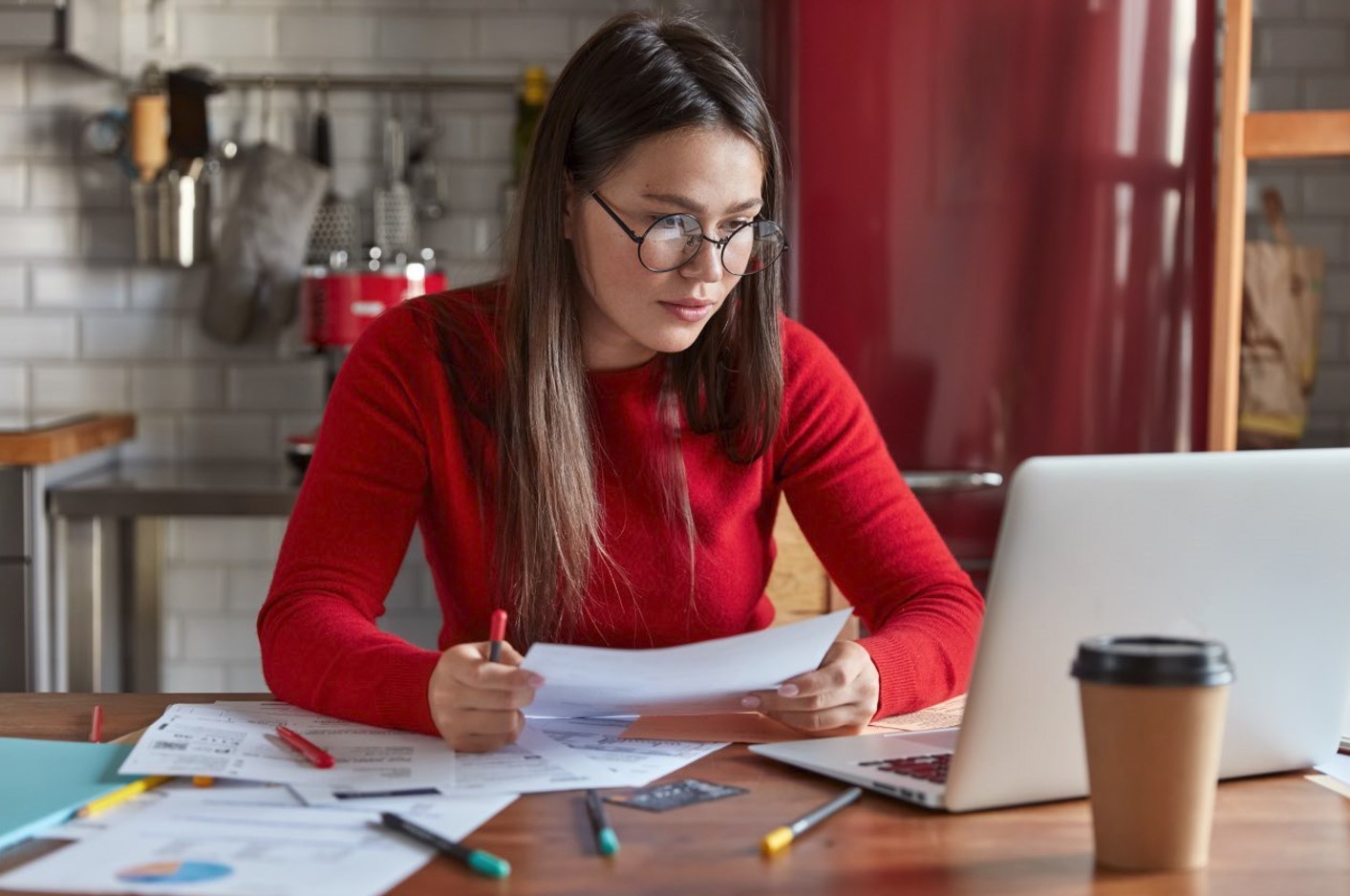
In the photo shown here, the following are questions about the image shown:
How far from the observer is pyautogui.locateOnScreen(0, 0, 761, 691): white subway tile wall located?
327 cm

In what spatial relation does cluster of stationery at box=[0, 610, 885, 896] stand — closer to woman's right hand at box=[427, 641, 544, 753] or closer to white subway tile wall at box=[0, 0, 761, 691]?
woman's right hand at box=[427, 641, 544, 753]

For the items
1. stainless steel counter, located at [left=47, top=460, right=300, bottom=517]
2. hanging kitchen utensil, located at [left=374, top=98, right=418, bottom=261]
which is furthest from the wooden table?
hanging kitchen utensil, located at [left=374, top=98, right=418, bottom=261]

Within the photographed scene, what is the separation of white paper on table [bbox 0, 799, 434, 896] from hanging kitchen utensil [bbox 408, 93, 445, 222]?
2391mm

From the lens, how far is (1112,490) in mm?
994

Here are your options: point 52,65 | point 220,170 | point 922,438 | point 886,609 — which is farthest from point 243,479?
point 886,609

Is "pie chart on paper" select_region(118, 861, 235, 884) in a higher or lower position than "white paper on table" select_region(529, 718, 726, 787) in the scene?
higher

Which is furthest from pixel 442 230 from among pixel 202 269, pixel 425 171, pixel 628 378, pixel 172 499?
pixel 628 378

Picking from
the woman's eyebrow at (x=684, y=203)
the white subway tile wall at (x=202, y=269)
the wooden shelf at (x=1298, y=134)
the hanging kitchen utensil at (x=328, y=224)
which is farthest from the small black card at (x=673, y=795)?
the hanging kitchen utensil at (x=328, y=224)

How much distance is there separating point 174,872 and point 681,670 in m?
0.39

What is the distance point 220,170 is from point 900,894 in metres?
2.75

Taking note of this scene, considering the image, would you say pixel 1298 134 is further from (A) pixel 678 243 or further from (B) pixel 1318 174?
(A) pixel 678 243

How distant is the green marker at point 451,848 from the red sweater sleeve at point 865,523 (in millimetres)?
557

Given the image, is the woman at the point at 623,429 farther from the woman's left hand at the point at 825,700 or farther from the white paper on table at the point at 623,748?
the white paper on table at the point at 623,748

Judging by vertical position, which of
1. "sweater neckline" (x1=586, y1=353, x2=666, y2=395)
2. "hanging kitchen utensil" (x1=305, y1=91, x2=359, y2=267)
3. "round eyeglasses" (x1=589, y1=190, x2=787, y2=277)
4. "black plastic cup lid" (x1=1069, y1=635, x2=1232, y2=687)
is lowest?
"black plastic cup lid" (x1=1069, y1=635, x2=1232, y2=687)
